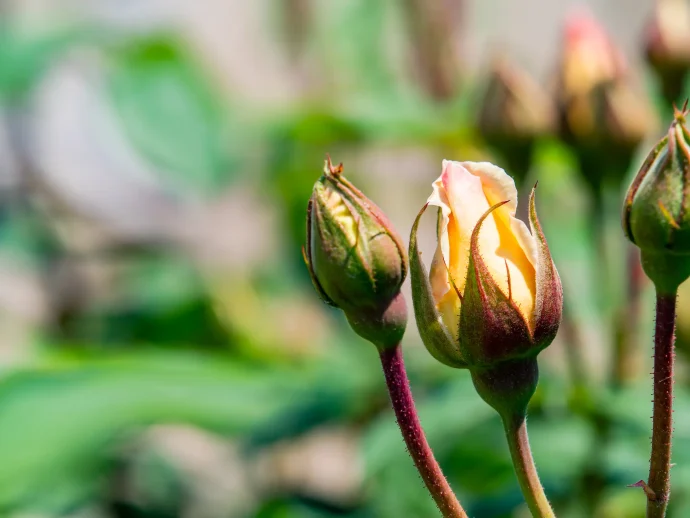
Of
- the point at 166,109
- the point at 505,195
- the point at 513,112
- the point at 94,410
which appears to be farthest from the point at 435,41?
the point at 505,195

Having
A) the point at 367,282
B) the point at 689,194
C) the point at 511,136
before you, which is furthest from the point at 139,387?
the point at 689,194

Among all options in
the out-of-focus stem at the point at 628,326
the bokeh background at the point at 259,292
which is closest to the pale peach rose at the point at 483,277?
the bokeh background at the point at 259,292

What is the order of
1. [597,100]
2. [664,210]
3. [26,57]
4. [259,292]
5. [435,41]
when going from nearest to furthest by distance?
[664,210], [597,100], [435,41], [26,57], [259,292]

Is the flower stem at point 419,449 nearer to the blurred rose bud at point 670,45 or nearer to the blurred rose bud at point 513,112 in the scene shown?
the blurred rose bud at point 513,112

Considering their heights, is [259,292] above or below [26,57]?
below

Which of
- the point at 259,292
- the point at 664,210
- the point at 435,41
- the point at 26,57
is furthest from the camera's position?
the point at 259,292

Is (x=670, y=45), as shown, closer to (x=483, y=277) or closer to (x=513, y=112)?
(x=513, y=112)

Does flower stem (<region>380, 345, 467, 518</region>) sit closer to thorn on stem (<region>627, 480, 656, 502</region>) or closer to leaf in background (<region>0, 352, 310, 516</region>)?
thorn on stem (<region>627, 480, 656, 502</region>)

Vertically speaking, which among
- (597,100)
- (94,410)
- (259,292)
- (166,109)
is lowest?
(94,410)

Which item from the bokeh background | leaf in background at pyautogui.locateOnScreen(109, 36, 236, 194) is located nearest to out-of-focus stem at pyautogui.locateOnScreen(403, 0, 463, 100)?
the bokeh background
